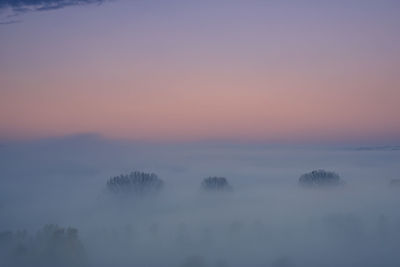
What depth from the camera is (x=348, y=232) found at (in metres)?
58.3

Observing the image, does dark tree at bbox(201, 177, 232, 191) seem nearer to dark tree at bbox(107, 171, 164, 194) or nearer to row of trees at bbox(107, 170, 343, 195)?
row of trees at bbox(107, 170, 343, 195)

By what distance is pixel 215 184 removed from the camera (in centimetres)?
11269

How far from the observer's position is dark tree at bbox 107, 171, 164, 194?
10047 centimetres

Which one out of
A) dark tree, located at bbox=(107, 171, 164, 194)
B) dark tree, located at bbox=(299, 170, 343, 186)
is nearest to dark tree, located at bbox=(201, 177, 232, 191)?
dark tree, located at bbox=(107, 171, 164, 194)

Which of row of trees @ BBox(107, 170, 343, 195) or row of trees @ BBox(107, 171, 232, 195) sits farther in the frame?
row of trees @ BBox(107, 170, 343, 195)

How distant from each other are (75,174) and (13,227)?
265 ft

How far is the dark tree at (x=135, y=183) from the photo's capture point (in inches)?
3955

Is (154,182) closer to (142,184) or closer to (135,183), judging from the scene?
(142,184)

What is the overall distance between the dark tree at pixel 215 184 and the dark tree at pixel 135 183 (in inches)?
426

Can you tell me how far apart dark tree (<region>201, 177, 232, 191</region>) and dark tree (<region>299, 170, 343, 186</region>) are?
62.5ft

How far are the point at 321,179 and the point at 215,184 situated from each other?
83.7 feet

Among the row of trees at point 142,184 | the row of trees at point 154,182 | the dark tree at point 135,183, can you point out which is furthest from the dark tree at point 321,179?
the dark tree at point 135,183

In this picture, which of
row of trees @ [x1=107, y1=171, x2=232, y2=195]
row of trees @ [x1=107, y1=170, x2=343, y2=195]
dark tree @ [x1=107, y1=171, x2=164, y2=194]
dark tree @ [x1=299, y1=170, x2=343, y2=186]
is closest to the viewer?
dark tree @ [x1=107, y1=171, x2=164, y2=194]

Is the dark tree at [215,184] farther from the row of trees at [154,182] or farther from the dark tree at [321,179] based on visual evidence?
the dark tree at [321,179]
